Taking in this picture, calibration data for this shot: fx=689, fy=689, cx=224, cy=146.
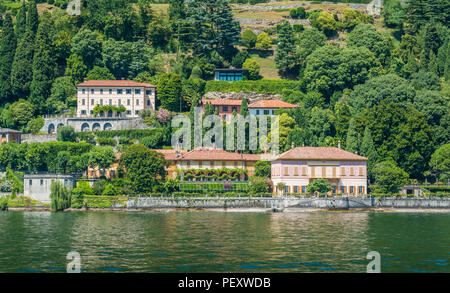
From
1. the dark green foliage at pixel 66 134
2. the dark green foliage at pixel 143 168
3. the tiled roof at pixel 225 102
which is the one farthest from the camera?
the tiled roof at pixel 225 102

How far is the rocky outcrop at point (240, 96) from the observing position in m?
104

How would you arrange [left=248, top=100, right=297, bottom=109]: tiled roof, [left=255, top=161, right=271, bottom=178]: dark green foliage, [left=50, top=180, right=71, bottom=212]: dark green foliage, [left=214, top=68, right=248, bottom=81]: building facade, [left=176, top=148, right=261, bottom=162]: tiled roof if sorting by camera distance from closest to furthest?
[left=50, top=180, right=71, bottom=212]: dark green foliage → [left=255, top=161, right=271, bottom=178]: dark green foliage → [left=176, top=148, right=261, bottom=162]: tiled roof → [left=248, top=100, right=297, bottom=109]: tiled roof → [left=214, top=68, right=248, bottom=81]: building facade

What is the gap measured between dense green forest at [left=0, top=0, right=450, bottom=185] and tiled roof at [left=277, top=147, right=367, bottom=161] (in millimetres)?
2631

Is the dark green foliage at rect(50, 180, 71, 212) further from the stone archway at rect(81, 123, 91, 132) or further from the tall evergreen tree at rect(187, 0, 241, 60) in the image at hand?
the tall evergreen tree at rect(187, 0, 241, 60)

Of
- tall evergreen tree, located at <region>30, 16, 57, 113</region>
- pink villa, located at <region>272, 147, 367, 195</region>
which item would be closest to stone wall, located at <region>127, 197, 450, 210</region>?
pink villa, located at <region>272, 147, 367, 195</region>

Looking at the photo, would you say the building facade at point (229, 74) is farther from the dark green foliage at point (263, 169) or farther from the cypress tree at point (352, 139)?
the dark green foliage at point (263, 169)

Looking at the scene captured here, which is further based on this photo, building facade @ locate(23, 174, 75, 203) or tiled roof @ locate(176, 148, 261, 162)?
tiled roof @ locate(176, 148, 261, 162)

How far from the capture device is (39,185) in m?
80.8

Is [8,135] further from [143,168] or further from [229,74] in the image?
[229,74]

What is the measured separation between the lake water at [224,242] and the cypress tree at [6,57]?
1605 inches

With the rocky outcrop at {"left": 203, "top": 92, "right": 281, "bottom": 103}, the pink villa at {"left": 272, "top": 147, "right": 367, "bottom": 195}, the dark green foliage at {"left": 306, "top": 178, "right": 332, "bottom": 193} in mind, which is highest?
the rocky outcrop at {"left": 203, "top": 92, "right": 281, "bottom": 103}

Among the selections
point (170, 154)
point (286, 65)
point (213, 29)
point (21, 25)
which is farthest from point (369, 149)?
point (21, 25)

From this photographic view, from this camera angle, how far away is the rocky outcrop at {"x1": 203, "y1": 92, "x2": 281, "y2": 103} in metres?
104

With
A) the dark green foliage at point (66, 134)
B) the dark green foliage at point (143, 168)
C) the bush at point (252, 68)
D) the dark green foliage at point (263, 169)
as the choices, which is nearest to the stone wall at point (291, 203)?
the dark green foliage at point (143, 168)
